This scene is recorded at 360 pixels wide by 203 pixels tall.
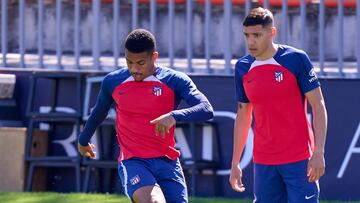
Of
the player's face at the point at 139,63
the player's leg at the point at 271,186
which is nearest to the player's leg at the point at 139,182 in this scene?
the player's face at the point at 139,63

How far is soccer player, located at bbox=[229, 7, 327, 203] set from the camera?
22.0ft

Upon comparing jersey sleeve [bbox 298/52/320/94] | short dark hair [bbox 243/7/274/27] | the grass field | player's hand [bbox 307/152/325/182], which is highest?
short dark hair [bbox 243/7/274/27]

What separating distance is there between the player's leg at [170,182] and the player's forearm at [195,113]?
0.49 meters

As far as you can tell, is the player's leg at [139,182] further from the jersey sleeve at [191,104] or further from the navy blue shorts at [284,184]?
the navy blue shorts at [284,184]

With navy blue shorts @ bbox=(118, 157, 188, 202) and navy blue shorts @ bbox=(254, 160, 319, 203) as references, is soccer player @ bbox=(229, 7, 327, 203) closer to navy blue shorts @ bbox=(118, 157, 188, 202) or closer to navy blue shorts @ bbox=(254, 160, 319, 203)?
navy blue shorts @ bbox=(254, 160, 319, 203)

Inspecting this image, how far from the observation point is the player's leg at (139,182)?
6605 millimetres

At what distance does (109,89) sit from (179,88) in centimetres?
49

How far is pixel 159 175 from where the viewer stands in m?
6.88

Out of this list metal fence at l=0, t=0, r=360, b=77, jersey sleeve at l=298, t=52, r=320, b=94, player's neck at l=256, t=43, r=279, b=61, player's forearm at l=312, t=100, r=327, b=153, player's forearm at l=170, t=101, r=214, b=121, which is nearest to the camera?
player's forearm at l=170, t=101, r=214, b=121

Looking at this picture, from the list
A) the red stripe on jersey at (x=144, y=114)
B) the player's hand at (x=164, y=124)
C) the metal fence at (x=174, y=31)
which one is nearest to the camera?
the player's hand at (x=164, y=124)

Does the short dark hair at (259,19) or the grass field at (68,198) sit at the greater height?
the short dark hair at (259,19)

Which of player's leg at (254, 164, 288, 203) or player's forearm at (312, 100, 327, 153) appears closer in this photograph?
player's forearm at (312, 100, 327, 153)

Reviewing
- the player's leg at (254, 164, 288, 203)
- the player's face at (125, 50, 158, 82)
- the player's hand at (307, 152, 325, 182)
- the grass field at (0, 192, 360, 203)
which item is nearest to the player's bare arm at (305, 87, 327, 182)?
the player's hand at (307, 152, 325, 182)

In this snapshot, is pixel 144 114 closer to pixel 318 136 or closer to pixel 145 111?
pixel 145 111
